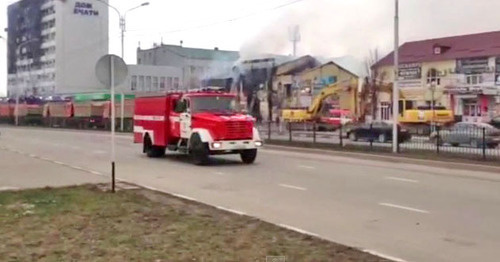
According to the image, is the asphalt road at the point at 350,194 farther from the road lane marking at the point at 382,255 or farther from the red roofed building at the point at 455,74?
the red roofed building at the point at 455,74

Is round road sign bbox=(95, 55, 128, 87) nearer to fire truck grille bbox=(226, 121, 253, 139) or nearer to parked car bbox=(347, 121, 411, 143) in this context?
fire truck grille bbox=(226, 121, 253, 139)

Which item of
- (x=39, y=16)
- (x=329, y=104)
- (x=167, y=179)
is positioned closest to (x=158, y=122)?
(x=167, y=179)

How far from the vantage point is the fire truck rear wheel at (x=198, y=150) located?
20.0m

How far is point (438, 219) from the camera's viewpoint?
1009cm

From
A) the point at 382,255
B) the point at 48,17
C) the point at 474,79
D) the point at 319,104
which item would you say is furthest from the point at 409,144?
the point at 48,17

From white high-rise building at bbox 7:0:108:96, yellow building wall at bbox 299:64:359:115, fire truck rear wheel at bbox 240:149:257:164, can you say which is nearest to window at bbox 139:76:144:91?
white high-rise building at bbox 7:0:108:96

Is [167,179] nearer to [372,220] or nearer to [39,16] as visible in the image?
[372,220]

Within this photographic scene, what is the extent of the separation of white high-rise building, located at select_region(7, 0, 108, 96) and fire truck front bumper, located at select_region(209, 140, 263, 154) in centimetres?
9677

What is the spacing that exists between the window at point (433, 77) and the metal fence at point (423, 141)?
29.1 metres

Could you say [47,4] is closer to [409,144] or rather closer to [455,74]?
[455,74]

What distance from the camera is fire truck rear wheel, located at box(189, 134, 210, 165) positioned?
20.0 meters

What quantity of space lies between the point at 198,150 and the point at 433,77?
1897 inches

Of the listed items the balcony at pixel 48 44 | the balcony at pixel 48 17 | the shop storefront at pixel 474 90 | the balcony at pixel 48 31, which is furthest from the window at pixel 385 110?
the balcony at pixel 48 17

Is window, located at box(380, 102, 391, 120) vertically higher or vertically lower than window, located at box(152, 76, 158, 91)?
lower
